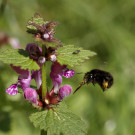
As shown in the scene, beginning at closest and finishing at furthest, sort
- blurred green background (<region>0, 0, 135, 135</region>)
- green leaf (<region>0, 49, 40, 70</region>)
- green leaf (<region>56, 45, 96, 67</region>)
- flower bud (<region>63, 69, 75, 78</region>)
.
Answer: green leaf (<region>0, 49, 40, 70</region>)
green leaf (<region>56, 45, 96, 67</region>)
flower bud (<region>63, 69, 75, 78</region>)
blurred green background (<region>0, 0, 135, 135</region>)

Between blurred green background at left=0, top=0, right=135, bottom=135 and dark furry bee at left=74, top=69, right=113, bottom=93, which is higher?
dark furry bee at left=74, top=69, right=113, bottom=93

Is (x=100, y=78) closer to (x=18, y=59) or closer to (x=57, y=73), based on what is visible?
(x=57, y=73)

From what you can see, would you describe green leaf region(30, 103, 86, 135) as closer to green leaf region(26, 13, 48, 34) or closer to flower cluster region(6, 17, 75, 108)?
flower cluster region(6, 17, 75, 108)

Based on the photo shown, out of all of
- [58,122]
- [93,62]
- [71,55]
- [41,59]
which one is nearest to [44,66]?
[41,59]

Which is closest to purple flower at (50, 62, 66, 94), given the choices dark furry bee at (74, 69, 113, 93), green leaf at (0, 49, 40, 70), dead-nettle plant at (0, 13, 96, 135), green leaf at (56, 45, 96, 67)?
dead-nettle plant at (0, 13, 96, 135)

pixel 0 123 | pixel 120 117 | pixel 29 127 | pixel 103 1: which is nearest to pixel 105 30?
pixel 103 1

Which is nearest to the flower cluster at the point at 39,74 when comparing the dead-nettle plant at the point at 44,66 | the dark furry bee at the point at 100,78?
the dead-nettle plant at the point at 44,66
